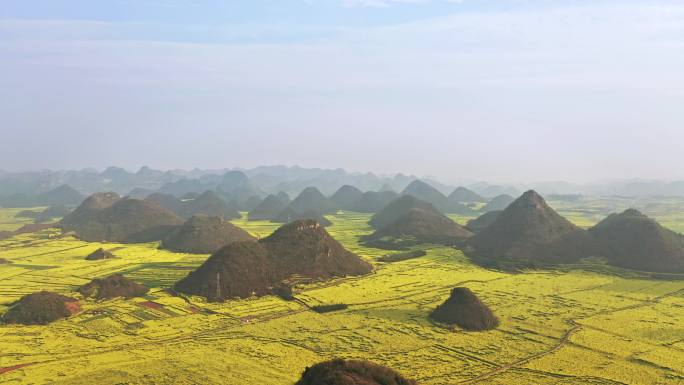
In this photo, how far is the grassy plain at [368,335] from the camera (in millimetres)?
31531

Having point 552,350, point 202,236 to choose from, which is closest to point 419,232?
point 202,236

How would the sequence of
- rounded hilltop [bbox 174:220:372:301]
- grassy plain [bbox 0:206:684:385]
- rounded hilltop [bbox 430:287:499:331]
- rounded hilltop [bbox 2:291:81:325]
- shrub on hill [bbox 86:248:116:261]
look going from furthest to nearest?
shrub on hill [bbox 86:248:116:261], rounded hilltop [bbox 174:220:372:301], rounded hilltop [bbox 430:287:499:331], rounded hilltop [bbox 2:291:81:325], grassy plain [bbox 0:206:684:385]

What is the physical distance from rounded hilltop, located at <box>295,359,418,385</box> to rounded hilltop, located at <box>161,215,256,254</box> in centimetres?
5671

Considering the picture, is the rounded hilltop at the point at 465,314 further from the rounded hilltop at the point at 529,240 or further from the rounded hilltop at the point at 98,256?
the rounded hilltop at the point at 98,256

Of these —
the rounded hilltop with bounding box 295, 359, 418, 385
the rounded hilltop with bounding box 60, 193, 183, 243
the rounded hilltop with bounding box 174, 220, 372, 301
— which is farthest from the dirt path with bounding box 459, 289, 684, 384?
the rounded hilltop with bounding box 60, 193, 183, 243

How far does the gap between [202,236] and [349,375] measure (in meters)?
64.6

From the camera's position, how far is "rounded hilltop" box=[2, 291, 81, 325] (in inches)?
1607

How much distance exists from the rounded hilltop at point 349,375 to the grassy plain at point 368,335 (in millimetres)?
6048

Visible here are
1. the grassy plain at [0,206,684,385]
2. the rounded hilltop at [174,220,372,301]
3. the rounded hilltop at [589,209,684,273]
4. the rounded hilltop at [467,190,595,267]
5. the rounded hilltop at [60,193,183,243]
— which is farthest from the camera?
the rounded hilltop at [60,193,183,243]

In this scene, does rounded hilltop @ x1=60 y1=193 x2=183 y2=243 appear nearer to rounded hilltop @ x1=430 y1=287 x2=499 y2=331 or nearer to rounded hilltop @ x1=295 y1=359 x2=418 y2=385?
rounded hilltop @ x1=430 y1=287 x2=499 y2=331

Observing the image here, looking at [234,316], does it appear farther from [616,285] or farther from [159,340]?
[616,285]

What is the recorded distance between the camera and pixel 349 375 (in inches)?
934

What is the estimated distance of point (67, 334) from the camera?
125 ft

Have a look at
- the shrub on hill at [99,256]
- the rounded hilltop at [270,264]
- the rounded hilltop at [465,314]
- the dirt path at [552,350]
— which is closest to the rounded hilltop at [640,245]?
the dirt path at [552,350]
